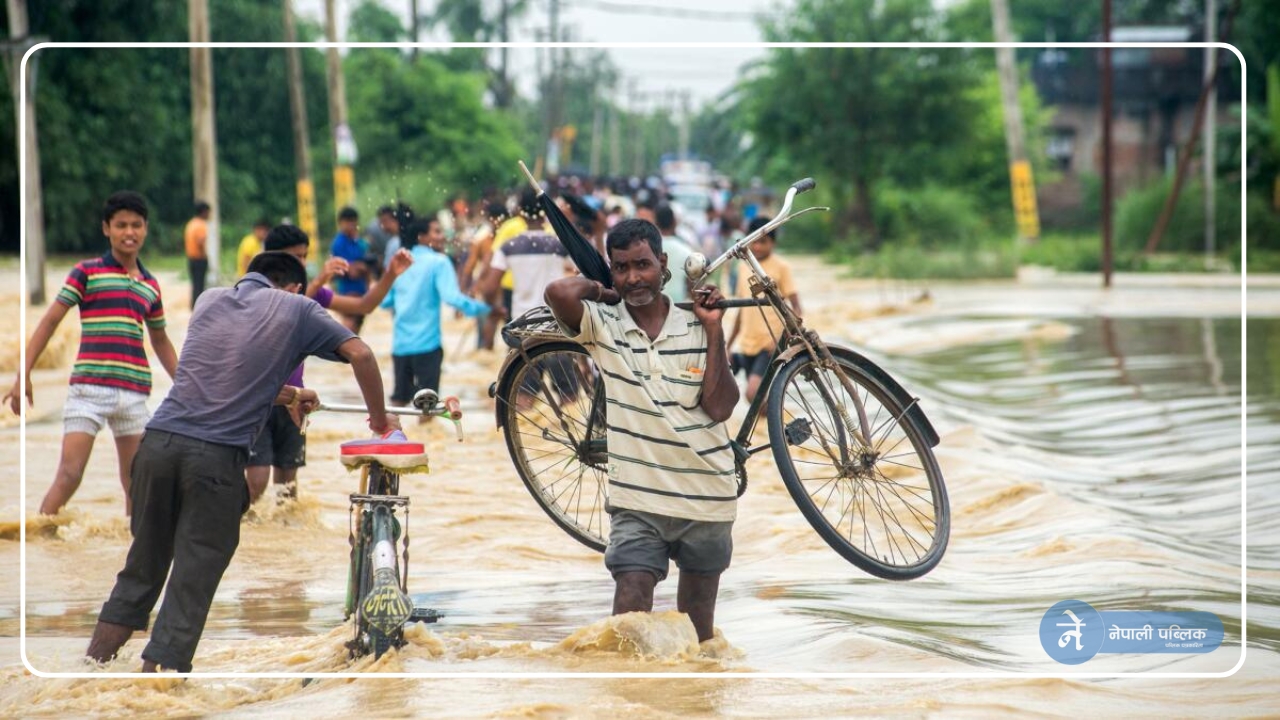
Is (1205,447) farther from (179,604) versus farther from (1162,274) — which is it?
(1162,274)

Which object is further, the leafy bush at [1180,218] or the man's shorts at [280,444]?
the leafy bush at [1180,218]

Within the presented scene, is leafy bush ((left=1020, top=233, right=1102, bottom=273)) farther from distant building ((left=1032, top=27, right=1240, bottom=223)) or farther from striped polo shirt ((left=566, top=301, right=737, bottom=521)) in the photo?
striped polo shirt ((left=566, top=301, right=737, bottom=521))

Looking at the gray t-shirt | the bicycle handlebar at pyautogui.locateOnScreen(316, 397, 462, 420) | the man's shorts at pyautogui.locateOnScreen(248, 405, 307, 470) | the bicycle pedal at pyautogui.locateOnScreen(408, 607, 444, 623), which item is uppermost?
the gray t-shirt

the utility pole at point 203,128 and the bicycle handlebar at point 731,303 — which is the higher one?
the utility pole at point 203,128

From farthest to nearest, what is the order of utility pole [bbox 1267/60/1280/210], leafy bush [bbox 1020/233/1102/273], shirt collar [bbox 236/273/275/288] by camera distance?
leafy bush [bbox 1020/233/1102/273] → utility pole [bbox 1267/60/1280/210] → shirt collar [bbox 236/273/275/288]

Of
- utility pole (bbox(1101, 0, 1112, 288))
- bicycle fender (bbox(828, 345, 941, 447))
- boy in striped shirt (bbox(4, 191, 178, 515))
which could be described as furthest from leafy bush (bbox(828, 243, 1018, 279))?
bicycle fender (bbox(828, 345, 941, 447))

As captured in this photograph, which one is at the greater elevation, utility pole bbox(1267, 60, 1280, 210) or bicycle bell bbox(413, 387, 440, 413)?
utility pole bbox(1267, 60, 1280, 210)

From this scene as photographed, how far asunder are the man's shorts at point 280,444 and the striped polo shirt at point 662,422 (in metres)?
3.22

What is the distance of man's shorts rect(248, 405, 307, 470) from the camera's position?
8375mm

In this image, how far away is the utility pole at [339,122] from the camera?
23.5 meters

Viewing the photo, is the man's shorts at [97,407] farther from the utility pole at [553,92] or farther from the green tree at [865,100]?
the utility pole at [553,92]

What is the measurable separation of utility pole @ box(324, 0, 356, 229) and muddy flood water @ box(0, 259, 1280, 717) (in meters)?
9.08

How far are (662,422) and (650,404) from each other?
7cm

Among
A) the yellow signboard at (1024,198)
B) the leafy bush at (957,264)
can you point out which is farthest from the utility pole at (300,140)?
the yellow signboard at (1024,198)
